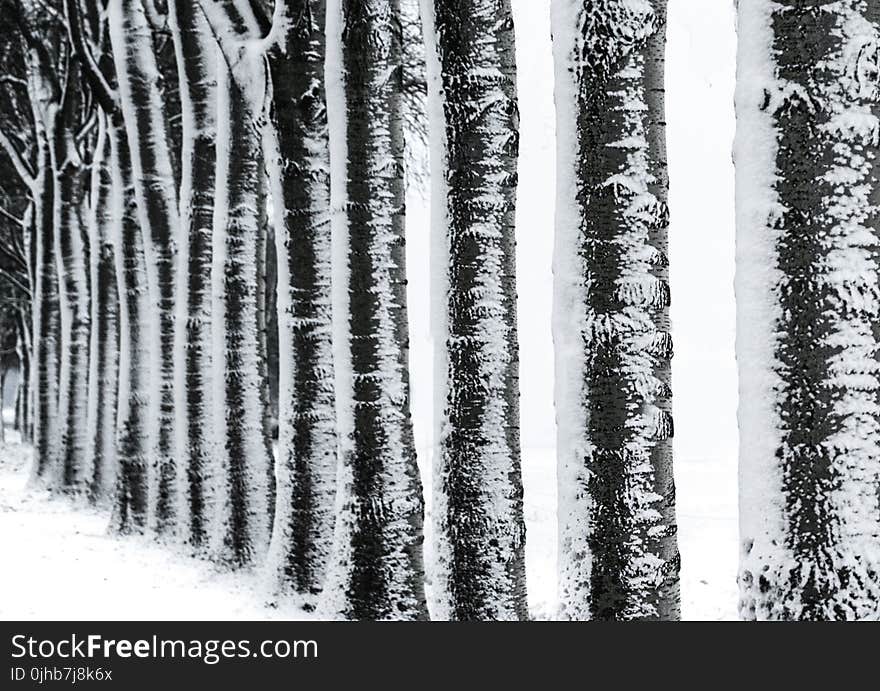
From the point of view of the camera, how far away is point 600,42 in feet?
18.4

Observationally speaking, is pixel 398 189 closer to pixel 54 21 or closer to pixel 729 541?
pixel 729 541

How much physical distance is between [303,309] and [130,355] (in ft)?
20.1

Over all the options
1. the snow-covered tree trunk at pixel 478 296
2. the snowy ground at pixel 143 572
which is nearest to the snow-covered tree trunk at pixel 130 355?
the snowy ground at pixel 143 572

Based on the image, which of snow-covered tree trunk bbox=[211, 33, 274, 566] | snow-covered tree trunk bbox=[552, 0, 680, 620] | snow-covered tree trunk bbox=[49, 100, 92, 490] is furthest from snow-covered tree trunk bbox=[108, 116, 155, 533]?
snow-covered tree trunk bbox=[552, 0, 680, 620]

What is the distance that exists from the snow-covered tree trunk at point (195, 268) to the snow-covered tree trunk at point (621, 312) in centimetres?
624

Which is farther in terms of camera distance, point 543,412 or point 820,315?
point 543,412

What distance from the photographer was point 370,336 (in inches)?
303

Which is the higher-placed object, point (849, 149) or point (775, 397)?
point (849, 149)

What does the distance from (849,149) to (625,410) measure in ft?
6.24

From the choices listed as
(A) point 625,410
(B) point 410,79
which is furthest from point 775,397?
(B) point 410,79

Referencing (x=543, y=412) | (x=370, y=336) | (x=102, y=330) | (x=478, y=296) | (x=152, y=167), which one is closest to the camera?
(x=478, y=296)

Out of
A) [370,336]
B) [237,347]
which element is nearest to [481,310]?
[370,336]

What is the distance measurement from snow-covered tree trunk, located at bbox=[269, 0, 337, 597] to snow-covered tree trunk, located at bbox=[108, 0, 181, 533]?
4109mm

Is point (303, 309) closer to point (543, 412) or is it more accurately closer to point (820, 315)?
point (820, 315)
